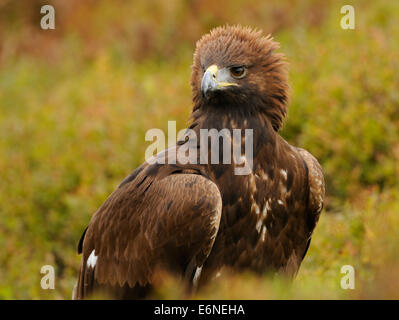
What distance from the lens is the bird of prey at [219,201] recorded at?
468cm

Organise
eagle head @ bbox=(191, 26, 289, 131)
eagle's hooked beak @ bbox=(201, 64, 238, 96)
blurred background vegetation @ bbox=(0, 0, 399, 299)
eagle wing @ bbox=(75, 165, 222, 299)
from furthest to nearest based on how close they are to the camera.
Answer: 1. blurred background vegetation @ bbox=(0, 0, 399, 299)
2. eagle head @ bbox=(191, 26, 289, 131)
3. eagle's hooked beak @ bbox=(201, 64, 238, 96)
4. eagle wing @ bbox=(75, 165, 222, 299)

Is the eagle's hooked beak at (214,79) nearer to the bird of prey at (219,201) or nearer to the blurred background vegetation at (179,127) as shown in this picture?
the bird of prey at (219,201)

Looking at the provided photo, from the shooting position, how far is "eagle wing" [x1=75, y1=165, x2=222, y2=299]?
4586 mm

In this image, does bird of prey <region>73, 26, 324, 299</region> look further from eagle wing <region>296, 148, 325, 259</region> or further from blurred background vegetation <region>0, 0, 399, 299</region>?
blurred background vegetation <region>0, 0, 399, 299</region>

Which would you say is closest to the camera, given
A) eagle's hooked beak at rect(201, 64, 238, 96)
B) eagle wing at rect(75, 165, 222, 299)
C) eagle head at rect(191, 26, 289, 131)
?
eagle wing at rect(75, 165, 222, 299)

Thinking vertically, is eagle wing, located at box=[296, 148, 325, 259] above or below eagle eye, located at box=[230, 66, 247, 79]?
below

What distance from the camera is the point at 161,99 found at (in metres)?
12.9

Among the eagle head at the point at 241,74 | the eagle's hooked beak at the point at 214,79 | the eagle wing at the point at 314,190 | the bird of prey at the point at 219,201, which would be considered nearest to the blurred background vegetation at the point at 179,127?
the bird of prey at the point at 219,201

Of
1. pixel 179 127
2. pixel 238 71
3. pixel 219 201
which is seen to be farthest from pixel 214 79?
pixel 179 127

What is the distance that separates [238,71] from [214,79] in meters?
0.24

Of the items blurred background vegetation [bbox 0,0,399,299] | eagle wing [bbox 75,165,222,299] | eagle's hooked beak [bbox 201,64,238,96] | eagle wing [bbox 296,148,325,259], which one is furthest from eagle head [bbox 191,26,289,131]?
blurred background vegetation [bbox 0,0,399,299]

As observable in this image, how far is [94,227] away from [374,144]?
191 inches
